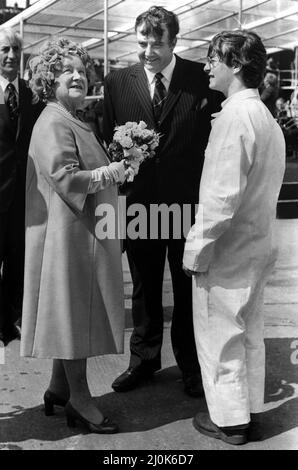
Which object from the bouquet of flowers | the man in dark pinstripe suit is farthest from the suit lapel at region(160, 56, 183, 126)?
the bouquet of flowers

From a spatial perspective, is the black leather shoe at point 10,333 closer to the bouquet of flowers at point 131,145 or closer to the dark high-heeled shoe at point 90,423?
the dark high-heeled shoe at point 90,423

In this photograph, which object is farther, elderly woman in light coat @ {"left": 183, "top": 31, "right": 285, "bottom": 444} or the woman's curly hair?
the woman's curly hair

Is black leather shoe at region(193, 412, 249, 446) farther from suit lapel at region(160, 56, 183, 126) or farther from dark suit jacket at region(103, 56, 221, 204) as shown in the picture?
suit lapel at region(160, 56, 183, 126)

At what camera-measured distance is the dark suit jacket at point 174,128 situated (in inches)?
157

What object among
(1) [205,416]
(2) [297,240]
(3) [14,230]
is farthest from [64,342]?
(2) [297,240]

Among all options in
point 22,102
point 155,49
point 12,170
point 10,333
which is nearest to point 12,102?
point 22,102

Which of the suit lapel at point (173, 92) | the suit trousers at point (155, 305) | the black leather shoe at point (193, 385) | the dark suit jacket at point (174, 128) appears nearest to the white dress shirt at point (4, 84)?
the dark suit jacket at point (174, 128)

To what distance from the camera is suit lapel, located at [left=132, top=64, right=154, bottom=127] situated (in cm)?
401

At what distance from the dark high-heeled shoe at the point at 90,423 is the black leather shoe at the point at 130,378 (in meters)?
0.58

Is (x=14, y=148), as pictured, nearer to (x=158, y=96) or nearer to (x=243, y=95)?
(x=158, y=96)

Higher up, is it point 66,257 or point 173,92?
point 173,92

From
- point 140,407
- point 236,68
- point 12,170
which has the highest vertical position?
point 236,68

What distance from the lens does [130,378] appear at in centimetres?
413

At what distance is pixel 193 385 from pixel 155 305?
0.55 meters
